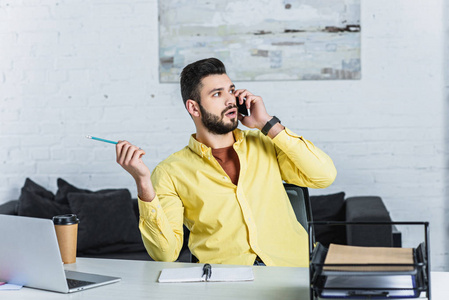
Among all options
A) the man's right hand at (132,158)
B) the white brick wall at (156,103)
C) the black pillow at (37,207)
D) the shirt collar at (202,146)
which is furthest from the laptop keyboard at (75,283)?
the white brick wall at (156,103)

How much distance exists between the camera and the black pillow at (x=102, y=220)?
339 centimetres

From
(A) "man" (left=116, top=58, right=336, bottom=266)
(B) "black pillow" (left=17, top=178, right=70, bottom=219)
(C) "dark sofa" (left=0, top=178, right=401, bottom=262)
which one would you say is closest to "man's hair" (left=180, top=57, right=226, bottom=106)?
(A) "man" (left=116, top=58, right=336, bottom=266)

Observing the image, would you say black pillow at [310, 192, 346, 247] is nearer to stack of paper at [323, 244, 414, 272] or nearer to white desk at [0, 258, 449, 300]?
white desk at [0, 258, 449, 300]

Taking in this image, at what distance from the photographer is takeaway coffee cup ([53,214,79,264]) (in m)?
1.75

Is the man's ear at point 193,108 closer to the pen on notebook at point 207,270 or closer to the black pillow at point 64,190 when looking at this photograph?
the pen on notebook at point 207,270

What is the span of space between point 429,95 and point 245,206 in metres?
2.05

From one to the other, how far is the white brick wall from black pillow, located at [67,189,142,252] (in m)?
0.44

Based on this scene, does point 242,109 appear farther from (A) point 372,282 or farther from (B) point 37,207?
(B) point 37,207

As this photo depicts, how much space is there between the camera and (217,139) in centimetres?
224

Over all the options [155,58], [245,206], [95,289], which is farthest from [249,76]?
[95,289]

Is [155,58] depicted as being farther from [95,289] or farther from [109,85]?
[95,289]

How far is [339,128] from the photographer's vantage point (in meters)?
3.71

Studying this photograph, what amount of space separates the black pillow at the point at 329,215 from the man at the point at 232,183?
1273mm

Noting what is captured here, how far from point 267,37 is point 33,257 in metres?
2.57
